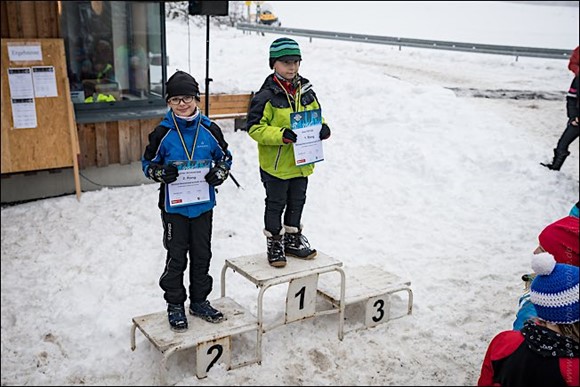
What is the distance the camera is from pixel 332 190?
8.27 meters

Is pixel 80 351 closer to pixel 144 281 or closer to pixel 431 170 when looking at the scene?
pixel 144 281

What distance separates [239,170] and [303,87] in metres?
3.92

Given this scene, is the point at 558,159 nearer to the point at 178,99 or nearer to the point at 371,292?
the point at 371,292

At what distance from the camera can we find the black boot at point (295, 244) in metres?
4.98

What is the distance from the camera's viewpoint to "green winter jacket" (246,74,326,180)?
454 cm

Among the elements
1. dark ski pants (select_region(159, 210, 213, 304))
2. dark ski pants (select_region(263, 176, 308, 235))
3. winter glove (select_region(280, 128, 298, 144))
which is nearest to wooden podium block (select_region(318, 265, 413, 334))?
dark ski pants (select_region(263, 176, 308, 235))

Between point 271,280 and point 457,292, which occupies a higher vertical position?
point 271,280

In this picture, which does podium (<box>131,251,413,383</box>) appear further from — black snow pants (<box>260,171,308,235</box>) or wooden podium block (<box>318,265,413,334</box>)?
black snow pants (<box>260,171,308,235</box>)

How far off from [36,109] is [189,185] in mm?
3807

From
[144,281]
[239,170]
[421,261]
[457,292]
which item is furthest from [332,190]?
[144,281]

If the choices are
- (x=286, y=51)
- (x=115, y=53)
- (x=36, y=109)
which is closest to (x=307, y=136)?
(x=286, y=51)

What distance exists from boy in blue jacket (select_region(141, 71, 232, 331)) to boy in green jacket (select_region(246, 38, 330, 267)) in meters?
0.46

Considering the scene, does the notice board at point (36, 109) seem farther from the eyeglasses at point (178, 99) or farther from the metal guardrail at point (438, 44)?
the metal guardrail at point (438, 44)

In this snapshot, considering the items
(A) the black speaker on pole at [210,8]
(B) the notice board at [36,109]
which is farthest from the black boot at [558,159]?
(B) the notice board at [36,109]
